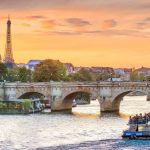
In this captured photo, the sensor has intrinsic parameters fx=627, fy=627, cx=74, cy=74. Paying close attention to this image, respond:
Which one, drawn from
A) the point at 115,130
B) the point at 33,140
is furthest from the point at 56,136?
the point at 115,130

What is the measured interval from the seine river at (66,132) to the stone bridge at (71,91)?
431 centimetres

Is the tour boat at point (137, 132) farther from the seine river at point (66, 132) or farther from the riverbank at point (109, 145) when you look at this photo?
the riverbank at point (109, 145)

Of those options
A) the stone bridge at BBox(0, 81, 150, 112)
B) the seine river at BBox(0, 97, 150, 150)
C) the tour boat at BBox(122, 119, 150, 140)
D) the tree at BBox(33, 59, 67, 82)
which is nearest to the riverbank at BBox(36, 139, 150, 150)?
the seine river at BBox(0, 97, 150, 150)

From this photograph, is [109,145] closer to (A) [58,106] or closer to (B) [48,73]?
(A) [58,106]

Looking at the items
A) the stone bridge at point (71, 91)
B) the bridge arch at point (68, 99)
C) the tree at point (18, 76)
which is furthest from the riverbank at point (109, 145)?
the tree at point (18, 76)

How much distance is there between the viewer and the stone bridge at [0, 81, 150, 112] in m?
95.5

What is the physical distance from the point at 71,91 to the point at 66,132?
3277 cm

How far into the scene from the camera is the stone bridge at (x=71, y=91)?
95500 mm

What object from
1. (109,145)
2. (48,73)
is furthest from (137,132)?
(48,73)

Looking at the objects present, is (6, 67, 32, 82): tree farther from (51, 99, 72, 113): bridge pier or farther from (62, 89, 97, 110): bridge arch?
(51, 99, 72, 113): bridge pier

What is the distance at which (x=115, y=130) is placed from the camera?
2773 inches

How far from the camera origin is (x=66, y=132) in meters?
68.9

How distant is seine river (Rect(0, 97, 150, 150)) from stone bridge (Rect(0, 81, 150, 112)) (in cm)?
431

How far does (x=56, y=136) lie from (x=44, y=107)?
41138 millimetres
